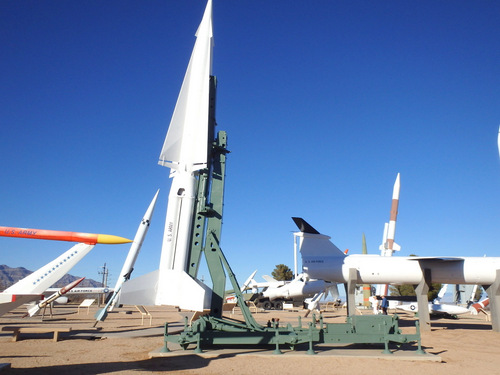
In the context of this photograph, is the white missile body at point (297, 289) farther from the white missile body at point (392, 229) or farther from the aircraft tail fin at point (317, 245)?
the aircraft tail fin at point (317, 245)

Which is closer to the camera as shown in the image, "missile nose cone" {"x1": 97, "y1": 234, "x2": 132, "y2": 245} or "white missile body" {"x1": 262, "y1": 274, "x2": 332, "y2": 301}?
"missile nose cone" {"x1": 97, "y1": 234, "x2": 132, "y2": 245}

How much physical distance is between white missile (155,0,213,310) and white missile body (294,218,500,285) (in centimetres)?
723

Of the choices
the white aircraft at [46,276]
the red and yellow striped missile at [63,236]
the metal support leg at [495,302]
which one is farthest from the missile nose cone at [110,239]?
the metal support leg at [495,302]

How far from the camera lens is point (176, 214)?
8.71m

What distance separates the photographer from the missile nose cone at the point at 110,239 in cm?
838

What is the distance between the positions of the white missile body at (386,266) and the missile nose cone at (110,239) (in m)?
8.22

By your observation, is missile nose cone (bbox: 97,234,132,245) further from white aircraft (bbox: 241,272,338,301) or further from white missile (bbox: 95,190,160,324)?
white aircraft (bbox: 241,272,338,301)

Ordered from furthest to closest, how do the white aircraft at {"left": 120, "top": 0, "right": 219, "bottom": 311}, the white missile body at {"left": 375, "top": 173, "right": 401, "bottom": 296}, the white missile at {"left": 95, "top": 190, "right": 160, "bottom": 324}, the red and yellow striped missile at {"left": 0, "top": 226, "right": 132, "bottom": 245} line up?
1. the white missile body at {"left": 375, "top": 173, "right": 401, "bottom": 296}
2. the white missile at {"left": 95, "top": 190, "right": 160, "bottom": 324}
3. the red and yellow striped missile at {"left": 0, "top": 226, "right": 132, "bottom": 245}
4. the white aircraft at {"left": 120, "top": 0, "right": 219, "bottom": 311}

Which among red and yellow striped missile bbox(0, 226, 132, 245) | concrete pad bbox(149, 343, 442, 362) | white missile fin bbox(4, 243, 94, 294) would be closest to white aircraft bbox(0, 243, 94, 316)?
white missile fin bbox(4, 243, 94, 294)

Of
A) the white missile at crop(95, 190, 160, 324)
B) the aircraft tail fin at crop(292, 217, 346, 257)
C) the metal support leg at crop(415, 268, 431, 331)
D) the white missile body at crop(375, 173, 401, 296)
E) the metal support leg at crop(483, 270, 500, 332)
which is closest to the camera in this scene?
the metal support leg at crop(483, 270, 500, 332)

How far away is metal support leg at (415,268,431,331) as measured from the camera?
12851 millimetres

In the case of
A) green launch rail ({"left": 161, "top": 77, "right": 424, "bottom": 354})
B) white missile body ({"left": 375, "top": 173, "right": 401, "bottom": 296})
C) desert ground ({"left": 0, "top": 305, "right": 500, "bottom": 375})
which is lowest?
desert ground ({"left": 0, "top": 305, "right": 500, "bottom": 375})

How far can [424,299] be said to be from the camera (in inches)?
524

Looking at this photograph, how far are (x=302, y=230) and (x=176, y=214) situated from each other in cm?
756
